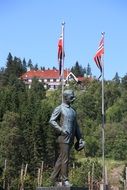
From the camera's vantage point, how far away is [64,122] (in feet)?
51.3

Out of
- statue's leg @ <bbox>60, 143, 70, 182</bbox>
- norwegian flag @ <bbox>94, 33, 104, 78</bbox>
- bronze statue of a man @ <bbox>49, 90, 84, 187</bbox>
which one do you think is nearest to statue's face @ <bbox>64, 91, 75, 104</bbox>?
bronze statue of a man @ <bbox>49, 90, 84, 187</bbox>

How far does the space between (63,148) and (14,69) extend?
182m

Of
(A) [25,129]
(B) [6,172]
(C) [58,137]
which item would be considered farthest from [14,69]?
(C) [58,137]

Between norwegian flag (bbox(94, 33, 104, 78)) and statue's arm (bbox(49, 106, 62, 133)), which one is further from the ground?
norwegian flag (bbox(94, 33, 104, 78))

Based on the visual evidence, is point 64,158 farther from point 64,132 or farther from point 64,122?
point 64,122

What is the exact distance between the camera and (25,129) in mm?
79188

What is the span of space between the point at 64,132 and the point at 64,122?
11.1 inches

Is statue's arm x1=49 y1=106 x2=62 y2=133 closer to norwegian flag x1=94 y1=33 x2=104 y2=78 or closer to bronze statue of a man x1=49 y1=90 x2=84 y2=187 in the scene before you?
bronze statue of a man x1=49 y1=90 x2=84 y2=187

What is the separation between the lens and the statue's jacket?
612 inches

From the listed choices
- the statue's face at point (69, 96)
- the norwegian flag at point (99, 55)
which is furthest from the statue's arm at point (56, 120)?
the norwegian flag at point (99, 55)

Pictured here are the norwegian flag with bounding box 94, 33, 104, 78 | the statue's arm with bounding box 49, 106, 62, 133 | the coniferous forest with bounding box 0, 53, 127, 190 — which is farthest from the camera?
the coniferous forest with bounding box 0, 53, 127, 190

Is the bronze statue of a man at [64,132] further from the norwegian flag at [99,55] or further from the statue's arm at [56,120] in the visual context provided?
the norwegian flag at [99,55]

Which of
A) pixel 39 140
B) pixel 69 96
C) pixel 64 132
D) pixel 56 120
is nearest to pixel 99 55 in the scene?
pixel 69 96

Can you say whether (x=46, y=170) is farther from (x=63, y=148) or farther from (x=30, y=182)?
(x=63, y=148)
